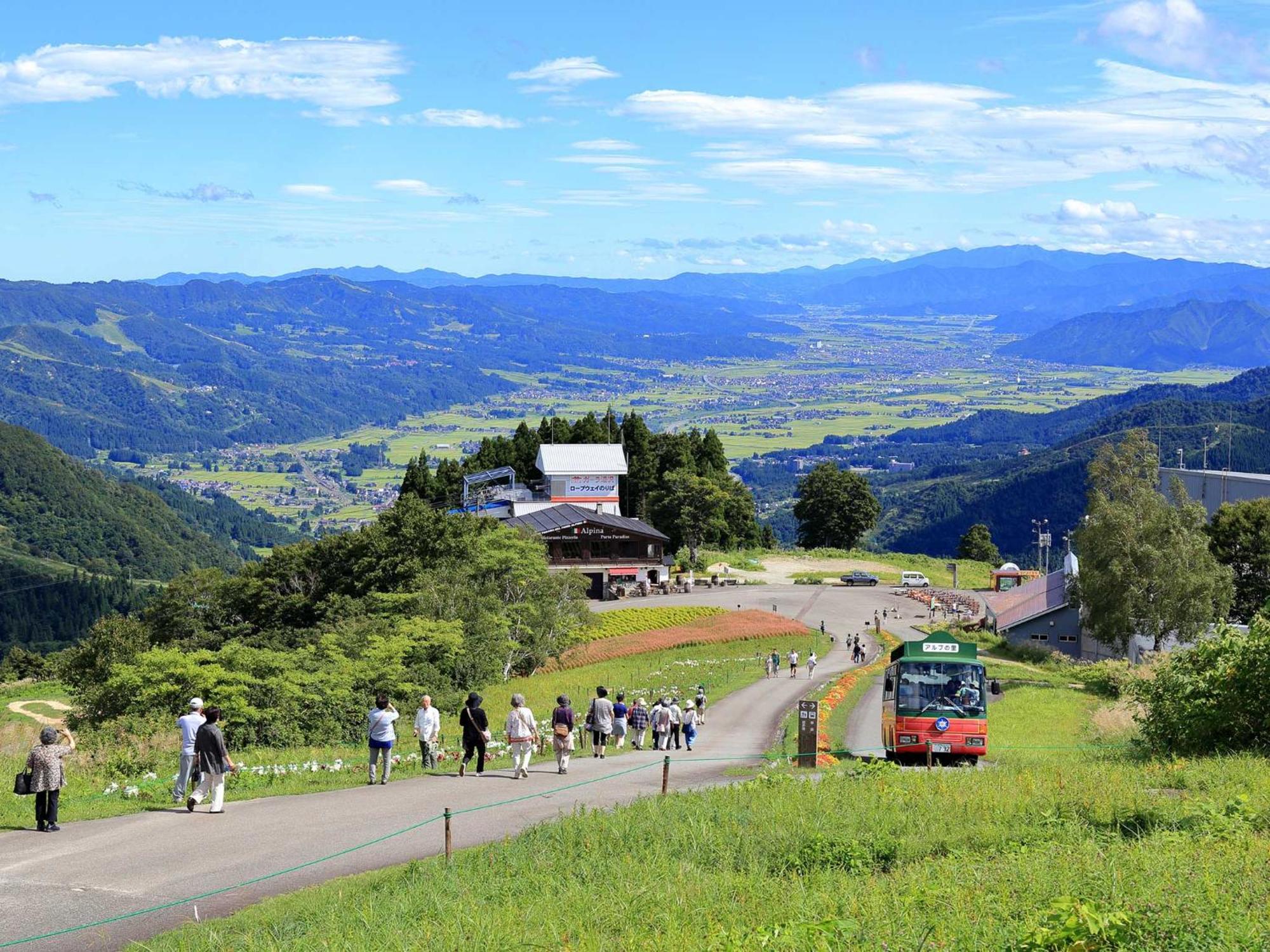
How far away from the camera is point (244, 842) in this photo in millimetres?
14773

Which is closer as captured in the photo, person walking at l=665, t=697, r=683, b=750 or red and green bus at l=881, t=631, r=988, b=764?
red and green bus at l=881, t=631, r=988, b=764

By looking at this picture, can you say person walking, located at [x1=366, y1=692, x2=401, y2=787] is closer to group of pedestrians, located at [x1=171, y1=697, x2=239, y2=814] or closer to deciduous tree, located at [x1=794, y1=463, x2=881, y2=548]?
group of pedestrians, located at [x1=171, y1=697, x2=239, y2=814]

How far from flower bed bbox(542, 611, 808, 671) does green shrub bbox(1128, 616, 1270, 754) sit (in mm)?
29700

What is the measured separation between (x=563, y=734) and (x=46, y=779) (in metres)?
7.84

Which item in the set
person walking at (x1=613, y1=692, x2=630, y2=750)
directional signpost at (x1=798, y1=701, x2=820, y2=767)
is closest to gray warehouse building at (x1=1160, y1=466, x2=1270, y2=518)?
person walking at (x1=613, y1=692, x2=630, y2=750)

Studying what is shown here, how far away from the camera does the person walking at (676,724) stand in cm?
2400

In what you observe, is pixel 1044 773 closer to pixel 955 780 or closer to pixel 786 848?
pixel 955 780

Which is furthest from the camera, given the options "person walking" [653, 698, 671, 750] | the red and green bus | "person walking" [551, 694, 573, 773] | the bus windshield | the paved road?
"person walking" [653, 698, 671, 750]

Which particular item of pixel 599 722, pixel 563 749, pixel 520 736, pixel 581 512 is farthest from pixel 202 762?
pixel 581 512

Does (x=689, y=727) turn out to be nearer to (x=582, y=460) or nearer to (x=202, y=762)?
(x=202, y=762)

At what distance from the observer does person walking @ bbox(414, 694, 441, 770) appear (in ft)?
66.6

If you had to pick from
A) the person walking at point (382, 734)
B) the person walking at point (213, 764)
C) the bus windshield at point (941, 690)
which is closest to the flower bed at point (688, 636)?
the bus windshield at point (941, 690)

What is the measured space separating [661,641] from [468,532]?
9.41 meters

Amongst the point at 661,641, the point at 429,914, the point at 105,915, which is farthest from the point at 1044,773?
the point at 661,641
